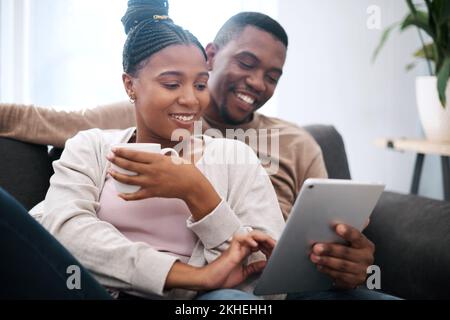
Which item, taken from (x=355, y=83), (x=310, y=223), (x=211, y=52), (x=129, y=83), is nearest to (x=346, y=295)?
(x=310, y=223)

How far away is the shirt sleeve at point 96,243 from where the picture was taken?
857 mm

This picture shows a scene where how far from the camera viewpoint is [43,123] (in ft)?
4.17

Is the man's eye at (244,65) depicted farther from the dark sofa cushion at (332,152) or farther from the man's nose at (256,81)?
the dark sofa cushion at (332,152)

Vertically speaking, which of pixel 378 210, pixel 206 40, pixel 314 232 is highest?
pixel 206 40

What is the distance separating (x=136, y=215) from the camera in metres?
0.95

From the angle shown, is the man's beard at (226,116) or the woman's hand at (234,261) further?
the man's beard at (226,116)

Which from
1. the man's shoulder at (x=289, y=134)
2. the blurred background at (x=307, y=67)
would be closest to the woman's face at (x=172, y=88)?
the man's shoulder at (x=289, y=134)

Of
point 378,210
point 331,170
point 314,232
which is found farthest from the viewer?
point 331,170

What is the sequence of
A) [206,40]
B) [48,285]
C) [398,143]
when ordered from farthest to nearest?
1. [398,143]
2. [206,40]
3. [48,285]

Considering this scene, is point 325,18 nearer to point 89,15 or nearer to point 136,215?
point 89,15

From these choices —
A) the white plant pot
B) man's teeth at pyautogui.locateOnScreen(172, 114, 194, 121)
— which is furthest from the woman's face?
the white plant pot

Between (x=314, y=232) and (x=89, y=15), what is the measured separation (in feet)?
3.73

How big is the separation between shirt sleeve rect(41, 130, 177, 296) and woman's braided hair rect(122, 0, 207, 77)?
0.23 meters
